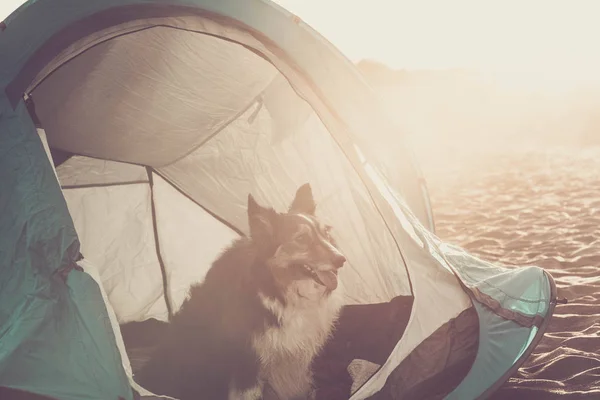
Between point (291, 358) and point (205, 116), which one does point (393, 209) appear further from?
point (205, 116)

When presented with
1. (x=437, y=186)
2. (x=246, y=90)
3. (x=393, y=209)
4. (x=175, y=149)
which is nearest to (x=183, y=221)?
(x=175, y=149)

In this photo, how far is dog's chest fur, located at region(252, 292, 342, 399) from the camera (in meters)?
3.04

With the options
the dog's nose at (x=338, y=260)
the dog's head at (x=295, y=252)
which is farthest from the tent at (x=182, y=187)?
the dog's head at (x=295, y=252)

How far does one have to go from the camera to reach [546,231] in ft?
20.4

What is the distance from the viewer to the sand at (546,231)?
9.86ft

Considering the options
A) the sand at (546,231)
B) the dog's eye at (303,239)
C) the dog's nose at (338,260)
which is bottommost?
the sand at (546,231)

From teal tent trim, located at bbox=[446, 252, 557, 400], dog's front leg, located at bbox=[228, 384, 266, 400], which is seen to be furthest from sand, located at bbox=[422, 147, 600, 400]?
dog's front leg, located at bbox=[228, 384, 266, 400]

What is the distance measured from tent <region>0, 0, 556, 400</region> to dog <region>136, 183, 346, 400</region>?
1.25ft

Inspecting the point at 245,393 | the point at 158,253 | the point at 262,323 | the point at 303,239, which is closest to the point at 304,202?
the point at 303,239

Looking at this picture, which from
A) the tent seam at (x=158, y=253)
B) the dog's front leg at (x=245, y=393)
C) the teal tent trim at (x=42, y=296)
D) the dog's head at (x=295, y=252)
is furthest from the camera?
the tent seam at (x=158, y=253)

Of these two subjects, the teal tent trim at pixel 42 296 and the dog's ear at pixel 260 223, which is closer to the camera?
the teal tent trim at pixel 42 296

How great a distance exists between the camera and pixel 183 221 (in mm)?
4516

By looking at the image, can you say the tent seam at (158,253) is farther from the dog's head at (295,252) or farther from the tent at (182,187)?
the dog's head at (295,252)

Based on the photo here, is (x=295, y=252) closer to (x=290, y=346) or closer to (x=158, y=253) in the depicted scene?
(x=290, y=346)
